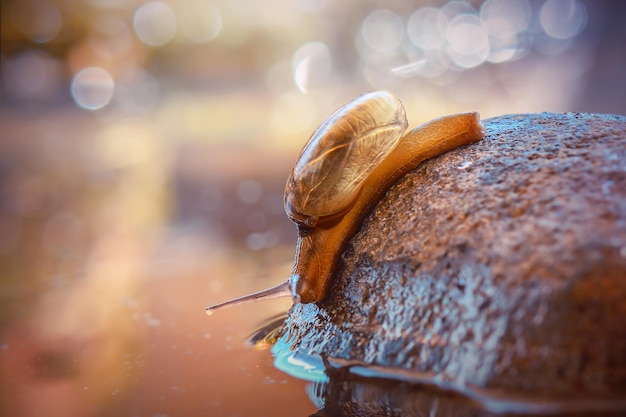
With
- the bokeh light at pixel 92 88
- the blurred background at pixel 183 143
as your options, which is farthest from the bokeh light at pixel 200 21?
the bokeh light at pixel 92 88

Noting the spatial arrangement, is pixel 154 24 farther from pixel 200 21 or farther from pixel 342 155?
pixel 342 155

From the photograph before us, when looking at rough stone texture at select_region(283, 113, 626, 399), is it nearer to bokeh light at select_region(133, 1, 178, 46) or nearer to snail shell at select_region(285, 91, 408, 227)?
snail shell at select_region(285, 91, 408, 227)

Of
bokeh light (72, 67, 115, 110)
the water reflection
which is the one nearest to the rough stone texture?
the water reflection

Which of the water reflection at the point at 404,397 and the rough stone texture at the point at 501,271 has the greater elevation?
the rough stone texture at the point at 501,271

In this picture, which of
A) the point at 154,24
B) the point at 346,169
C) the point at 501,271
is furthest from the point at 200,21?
the point at 501,271

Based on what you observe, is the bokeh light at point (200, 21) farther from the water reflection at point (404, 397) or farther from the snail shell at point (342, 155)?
the water reflection at point (404, 397)

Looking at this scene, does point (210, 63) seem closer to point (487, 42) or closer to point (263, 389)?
point (487, 42)
